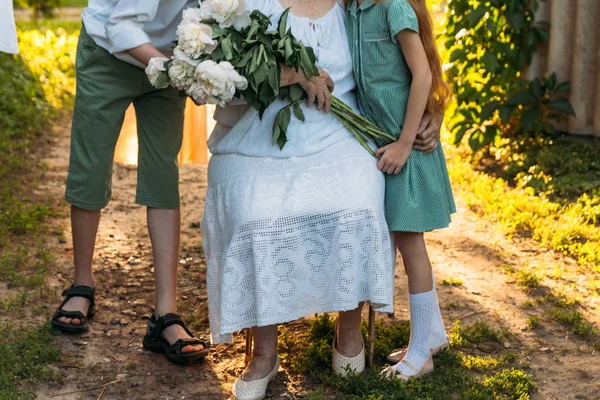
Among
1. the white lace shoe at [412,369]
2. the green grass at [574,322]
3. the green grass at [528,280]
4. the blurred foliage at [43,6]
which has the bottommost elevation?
the white lace shoe at [412,369]

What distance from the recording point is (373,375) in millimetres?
3299

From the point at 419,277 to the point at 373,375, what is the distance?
0.43m

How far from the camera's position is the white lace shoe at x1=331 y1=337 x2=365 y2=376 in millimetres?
3332

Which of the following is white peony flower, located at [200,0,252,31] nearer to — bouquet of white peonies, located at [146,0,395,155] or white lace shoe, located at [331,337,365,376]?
bouquet of white peonies, located at [146,0,395,155]

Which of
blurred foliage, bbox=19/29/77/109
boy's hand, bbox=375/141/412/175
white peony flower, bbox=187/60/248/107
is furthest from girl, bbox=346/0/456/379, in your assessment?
blurred foliage, bbox=19/29/77/109

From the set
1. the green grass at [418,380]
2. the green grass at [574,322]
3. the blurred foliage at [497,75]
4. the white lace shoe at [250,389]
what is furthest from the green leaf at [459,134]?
the white lace shoe at [250,389]

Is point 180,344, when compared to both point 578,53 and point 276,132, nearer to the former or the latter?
point 276,132

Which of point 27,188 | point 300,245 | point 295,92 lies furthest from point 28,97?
point 300,245

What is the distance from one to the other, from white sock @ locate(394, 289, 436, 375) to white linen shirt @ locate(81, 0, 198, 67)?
1.46 metres

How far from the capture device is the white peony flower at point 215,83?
9.62 ft

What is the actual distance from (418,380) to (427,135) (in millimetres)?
961

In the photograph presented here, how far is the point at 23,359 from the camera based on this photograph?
346cm

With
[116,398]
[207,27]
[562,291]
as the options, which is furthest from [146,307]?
[562,291]

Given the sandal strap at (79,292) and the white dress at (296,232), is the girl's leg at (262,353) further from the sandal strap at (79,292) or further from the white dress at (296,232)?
the sandal strap at (79,292)
